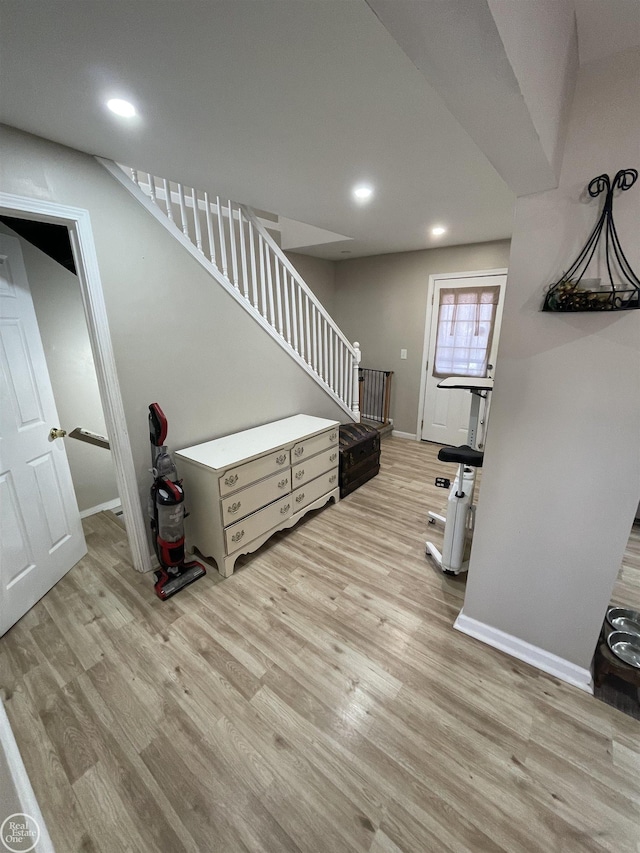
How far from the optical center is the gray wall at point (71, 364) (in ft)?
7.91

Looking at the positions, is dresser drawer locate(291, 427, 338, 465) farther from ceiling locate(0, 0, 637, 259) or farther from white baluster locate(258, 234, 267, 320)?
ceiling locate(0, 0, 637, 259)

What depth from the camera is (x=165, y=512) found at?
197cm

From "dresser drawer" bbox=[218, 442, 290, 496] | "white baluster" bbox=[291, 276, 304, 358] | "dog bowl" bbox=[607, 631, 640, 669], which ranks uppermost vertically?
"white baluster" bbox=[291, 276, 304, 358]

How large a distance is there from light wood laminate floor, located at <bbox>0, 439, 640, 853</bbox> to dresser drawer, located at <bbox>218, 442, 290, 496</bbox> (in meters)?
0.64

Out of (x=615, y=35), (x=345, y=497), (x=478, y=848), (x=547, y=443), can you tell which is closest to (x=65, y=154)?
(x=615, y=35)

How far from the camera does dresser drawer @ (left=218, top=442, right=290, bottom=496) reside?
6.70 feet

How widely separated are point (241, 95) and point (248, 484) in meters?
1.87

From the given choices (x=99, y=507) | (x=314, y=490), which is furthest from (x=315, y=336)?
(x=99, y=507)

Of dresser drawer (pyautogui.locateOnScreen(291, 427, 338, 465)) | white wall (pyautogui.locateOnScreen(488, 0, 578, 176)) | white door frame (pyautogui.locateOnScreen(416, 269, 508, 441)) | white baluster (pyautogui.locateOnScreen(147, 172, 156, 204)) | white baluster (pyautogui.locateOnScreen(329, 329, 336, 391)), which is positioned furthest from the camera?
white door frame (pyautogui.locateOnScreen(416, 269, 508, 441))

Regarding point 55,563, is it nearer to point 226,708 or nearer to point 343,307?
point 226,708

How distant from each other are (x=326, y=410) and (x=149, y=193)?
2.27 m

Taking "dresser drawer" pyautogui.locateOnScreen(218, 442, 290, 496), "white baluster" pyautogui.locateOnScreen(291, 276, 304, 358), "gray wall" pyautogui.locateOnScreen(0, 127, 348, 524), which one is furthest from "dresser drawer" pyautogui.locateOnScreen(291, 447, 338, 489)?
"white baluster" pyautogui.locateOnScreen(291, 276, 304, 358)

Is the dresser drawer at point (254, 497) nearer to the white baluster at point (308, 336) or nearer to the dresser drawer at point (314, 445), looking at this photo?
the dresser drawer at point (314, 445)

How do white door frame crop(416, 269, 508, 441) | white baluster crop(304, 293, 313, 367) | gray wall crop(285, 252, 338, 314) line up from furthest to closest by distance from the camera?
gray wall crop(285, 252, 338, 314) → white door frame crop(416, 269, 508, 441) → white baluster crop(304, 293, 313, 367)
